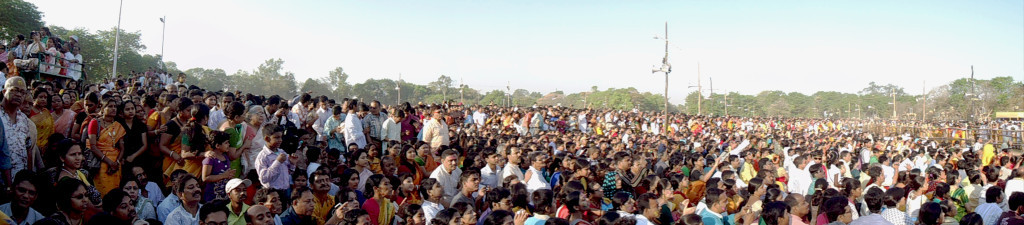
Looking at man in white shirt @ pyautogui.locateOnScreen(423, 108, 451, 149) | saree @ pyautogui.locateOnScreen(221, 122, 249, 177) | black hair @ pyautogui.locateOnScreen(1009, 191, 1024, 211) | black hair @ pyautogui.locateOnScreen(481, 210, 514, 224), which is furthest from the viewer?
man in white shirt @ pyautogui.locateOnScreen(423, 108, 451, 149)

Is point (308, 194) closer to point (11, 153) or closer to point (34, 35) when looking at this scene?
point (11, 153)

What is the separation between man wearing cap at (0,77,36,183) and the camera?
15.4 feet

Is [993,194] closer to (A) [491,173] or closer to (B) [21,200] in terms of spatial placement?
(A) [491,173]

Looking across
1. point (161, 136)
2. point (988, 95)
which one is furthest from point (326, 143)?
point (988, 95)

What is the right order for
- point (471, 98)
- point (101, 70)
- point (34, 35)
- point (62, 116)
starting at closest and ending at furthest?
point (62, 116), point (34, 35), point (101, 70), point (471, 98)

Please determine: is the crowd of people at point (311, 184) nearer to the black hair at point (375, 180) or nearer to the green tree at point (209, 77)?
the black hair at point (375, 180)

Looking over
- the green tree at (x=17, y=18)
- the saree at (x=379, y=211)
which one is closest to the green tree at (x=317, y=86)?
the green tree at (x=17, y=18)

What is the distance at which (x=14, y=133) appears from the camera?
484cm

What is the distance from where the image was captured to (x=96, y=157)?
534cm

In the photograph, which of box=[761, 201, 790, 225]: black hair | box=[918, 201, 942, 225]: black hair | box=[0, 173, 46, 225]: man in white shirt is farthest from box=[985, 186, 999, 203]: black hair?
box=[0, 173, 46, 225]: man in white shirt

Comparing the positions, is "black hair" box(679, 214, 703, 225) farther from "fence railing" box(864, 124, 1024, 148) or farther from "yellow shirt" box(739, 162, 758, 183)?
"fence railing" box(864, 124, 1024, 148)

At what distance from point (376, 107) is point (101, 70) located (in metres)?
40.2

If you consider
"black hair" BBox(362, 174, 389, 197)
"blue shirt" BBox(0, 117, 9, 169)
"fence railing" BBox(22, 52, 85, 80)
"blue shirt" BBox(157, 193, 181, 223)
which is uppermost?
"fence railing" BBox(22, 52, 85, 80)

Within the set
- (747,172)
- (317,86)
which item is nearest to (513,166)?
(747,172)
